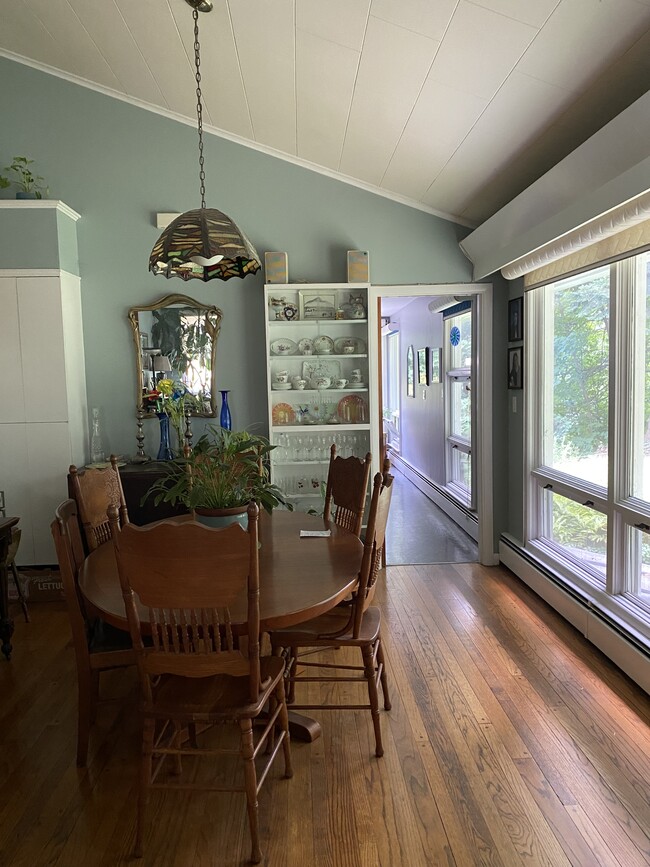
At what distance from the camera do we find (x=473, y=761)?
7.70 feet

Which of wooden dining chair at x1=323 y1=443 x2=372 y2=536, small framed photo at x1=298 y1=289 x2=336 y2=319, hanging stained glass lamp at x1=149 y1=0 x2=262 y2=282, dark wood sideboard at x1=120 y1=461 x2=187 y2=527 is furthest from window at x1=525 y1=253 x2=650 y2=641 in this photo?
dark wood sideboard at x1=120 y1=461 x2=187 y2=527

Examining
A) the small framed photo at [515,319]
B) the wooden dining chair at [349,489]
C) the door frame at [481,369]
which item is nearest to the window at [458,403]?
the door frame at [481,369]

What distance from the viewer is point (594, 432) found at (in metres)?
3.45

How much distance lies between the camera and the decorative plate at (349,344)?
4602 millimetres

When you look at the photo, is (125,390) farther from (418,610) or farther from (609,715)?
(609,715)

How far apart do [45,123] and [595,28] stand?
12.1 feet

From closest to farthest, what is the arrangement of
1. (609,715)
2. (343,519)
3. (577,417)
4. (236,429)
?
1. (609,715)
2. (343,519)
3. (577,417)
4. (236,429)

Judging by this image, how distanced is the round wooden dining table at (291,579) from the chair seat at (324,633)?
0.86 feet

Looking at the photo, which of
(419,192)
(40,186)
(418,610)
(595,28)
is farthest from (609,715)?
(40,186)

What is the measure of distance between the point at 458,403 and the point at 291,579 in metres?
4.46

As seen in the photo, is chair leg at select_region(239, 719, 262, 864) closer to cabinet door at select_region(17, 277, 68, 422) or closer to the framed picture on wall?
cabinet door at select_region(17, 277, 68, 422)

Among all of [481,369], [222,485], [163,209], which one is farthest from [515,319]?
[222,485]

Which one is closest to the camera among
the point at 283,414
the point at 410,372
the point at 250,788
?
the point at 250,788

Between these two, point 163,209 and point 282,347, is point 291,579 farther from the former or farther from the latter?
point 163,209
